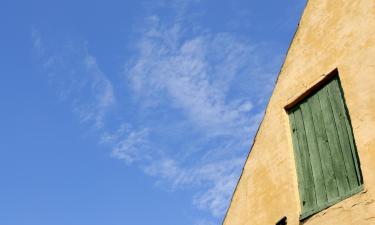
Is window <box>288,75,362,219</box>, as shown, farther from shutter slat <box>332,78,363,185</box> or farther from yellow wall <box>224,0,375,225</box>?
yellow wall <box>224,0,375,225</box>

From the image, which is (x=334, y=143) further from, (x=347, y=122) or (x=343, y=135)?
(x=347, y=122)

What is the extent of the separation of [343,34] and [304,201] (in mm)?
2428

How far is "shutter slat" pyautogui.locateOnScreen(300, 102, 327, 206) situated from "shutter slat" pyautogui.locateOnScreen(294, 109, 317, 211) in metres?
0.06

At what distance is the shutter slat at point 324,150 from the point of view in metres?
5.95

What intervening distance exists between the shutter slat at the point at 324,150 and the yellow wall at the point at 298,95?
9.4 inches

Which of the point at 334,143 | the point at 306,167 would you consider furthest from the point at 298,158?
the point at 334,143

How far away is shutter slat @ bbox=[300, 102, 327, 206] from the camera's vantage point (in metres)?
6.11

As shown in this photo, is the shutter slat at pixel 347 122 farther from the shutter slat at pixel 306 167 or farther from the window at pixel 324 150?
the shutter slat at pixel 306 167

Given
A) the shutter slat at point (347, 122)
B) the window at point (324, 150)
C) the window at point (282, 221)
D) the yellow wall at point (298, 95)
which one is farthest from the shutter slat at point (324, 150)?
the window at point (282, 221)

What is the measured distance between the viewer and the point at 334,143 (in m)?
6.20

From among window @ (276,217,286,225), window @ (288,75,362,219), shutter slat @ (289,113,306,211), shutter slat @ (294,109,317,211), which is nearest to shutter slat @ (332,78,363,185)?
window @ (288,75,362,219)

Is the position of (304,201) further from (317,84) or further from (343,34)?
(343,34)

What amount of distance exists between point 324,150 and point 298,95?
1.08m

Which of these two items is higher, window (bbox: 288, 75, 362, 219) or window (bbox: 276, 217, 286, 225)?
window (bbox: 288, 75, 362, 219)
